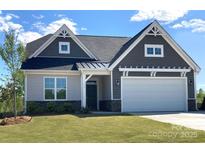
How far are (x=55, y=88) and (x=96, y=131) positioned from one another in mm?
10385

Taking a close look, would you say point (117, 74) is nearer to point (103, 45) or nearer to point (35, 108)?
point (103, 45)

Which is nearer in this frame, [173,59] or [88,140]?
[88,140]

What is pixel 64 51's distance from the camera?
89.4 feet

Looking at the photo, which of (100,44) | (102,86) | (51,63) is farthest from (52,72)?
(100,44)

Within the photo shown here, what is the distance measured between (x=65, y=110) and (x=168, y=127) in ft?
32.1

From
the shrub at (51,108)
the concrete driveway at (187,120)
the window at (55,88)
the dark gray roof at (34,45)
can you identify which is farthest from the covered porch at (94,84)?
the concrete driveway at (187,120)

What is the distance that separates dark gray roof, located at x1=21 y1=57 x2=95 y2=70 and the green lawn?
21.1ft

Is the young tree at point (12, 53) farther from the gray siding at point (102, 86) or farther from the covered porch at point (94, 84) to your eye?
the gray siding at point (102, 86)

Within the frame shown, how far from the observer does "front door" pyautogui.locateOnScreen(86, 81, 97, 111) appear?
27.4 m

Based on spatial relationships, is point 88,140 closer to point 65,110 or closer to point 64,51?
point 65,110

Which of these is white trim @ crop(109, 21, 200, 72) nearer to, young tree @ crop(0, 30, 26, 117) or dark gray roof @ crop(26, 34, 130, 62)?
dark gray roof @ crop(26, 34, 130, 62)

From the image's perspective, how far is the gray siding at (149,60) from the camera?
1003 inches

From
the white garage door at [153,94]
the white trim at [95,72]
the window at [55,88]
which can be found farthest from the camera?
the white garage door at [153,94]
